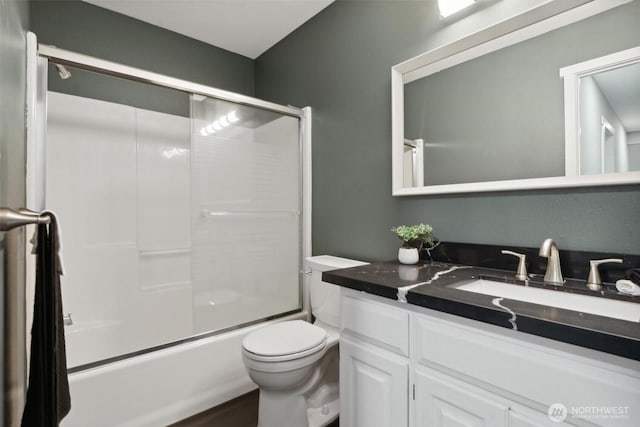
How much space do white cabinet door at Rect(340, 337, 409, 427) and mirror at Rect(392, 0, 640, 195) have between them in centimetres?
79

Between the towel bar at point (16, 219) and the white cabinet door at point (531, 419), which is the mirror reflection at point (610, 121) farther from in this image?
the towel bar at point (16, 219)

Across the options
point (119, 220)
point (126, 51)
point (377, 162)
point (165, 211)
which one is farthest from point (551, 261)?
point (126, 51)

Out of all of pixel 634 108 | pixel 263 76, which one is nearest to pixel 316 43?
pixel 263 76

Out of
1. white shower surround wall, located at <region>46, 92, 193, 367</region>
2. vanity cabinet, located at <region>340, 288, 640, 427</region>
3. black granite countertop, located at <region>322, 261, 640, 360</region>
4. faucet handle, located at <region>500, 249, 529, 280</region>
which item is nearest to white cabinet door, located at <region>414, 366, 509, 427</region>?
vanity cabinet, located at <region>340, 288, 640, 427</region>

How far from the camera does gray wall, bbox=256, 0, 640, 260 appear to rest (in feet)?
3.75

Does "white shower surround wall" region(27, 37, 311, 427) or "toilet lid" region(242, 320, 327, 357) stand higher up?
"toilet lid" region(242, 320, 327, 357)

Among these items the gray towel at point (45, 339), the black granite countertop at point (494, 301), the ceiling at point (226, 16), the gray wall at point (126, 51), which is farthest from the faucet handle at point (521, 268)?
the gray wall at point (126, 51)

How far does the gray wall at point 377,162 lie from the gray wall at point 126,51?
47 centimetres

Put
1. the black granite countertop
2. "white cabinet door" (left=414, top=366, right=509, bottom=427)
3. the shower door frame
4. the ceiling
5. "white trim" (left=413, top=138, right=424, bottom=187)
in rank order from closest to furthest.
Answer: the black granite countertop, "white cabinet door" (left=414, top=366, right=509, bottom=427), the shower door frame, "white trim" (left=413, top=138, right=424, bottom=187), the ceiling

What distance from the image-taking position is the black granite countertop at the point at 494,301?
2.21 ft

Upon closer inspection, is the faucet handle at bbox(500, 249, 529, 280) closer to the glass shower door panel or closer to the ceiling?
the glass shower door panel

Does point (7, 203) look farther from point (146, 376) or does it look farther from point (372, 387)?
point (146, 376)

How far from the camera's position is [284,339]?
59.6 inches

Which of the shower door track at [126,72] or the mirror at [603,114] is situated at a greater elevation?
the shower door track at [126,72]
